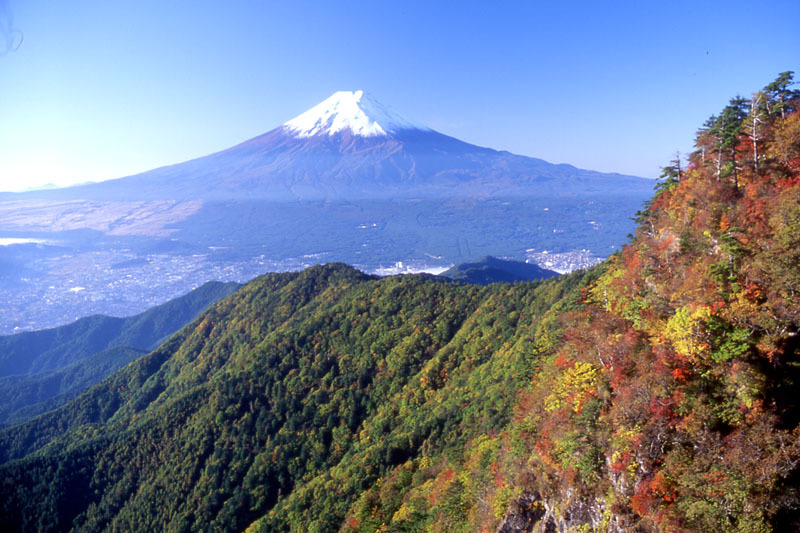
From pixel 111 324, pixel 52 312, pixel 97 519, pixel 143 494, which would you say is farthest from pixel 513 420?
pixel 52 312

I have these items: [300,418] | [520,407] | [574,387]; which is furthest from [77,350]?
[574,387]

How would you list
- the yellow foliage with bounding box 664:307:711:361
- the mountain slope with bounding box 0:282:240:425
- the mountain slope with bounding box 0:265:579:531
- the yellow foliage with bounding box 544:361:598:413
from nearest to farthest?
the yellow foliage with bounding box 664:307:711:361
the yellow foliage with bounding box 544:361:598:413
the mountain slope with bounding box 0:265:579:531
the mountain slope with bounding box 0:282:240:425

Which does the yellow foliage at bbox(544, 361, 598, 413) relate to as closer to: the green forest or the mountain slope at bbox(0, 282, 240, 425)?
the green forest

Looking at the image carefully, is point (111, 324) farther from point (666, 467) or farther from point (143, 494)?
point (666, 467)

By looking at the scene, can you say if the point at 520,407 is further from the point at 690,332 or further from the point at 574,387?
the point at 690,332

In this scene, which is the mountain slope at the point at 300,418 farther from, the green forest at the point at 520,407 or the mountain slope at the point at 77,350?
the mountain slope at the point at 77,350

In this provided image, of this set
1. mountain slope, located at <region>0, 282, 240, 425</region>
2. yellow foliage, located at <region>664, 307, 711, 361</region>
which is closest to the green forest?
yellow foliage, located at <region>664, 307, 711, 361</region>

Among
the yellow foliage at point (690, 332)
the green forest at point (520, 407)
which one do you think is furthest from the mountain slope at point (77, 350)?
the yellow foliage at point (690, 332)

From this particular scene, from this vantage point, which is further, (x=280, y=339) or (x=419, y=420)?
(x=280, y=339)

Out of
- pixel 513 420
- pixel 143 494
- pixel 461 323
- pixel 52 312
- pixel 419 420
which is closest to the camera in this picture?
pixel 513 420
